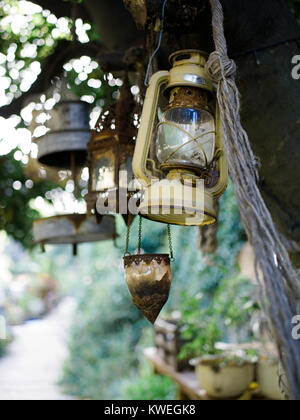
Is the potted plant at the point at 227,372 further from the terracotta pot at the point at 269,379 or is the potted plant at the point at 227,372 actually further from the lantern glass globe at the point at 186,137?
the lantern glass globe at the point at 186,137

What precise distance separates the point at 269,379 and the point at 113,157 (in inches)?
77.1

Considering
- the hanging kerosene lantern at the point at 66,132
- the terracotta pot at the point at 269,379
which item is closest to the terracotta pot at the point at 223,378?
the terracotta pot at the point at 269,379

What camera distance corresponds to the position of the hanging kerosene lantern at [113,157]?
1.64 m

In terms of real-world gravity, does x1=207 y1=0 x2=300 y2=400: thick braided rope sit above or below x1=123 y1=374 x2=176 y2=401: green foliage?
above

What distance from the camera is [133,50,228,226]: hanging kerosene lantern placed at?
114 cm

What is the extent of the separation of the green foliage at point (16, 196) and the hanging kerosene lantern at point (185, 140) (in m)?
2.49

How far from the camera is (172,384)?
198 inches

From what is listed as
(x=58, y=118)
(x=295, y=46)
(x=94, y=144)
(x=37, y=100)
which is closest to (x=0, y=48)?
(x=37, y=100)

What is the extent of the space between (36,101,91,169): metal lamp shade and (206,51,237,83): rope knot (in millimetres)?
1131

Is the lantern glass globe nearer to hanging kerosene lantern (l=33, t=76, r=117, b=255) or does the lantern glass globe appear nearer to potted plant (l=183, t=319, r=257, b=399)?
hanging kerosene lantern (l=33, t=76, r=117, b=255)

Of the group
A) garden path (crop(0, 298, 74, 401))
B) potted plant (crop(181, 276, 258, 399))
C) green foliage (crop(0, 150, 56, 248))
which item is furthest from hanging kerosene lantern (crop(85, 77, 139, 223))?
garden path (crop(0, 298, 74, 401))

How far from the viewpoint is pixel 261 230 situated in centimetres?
92

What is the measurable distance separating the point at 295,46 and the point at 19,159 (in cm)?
253
